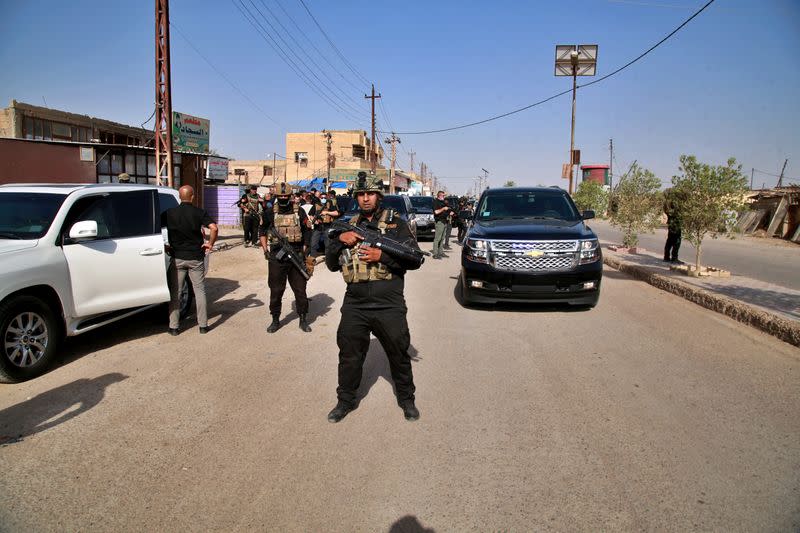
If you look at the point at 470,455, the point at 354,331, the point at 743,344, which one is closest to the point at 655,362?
the point at 743,344

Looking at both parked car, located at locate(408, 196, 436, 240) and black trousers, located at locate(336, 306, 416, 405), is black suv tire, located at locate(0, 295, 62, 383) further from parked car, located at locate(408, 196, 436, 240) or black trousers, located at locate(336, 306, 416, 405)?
parked car, located at locate(408, 196, 436, 240)

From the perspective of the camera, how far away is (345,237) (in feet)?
13.0

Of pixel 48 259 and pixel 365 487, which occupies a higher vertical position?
pixel 48 259

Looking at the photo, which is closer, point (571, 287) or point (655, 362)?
point (655, 362)

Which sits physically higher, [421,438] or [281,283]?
[281,283]

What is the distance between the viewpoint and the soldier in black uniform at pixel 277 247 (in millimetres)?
6934

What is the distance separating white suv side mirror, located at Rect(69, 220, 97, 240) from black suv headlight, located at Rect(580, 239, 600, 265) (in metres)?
6.17

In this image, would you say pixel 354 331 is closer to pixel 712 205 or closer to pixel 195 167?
pixel 712 205

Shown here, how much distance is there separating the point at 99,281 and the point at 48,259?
659 mm

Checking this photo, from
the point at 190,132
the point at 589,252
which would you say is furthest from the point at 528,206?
the point at 190,132

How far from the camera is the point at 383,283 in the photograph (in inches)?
158

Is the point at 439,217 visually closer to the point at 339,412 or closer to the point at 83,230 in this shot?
the point at 83,230

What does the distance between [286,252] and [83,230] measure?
2.29 metres

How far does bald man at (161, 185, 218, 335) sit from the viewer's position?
6457 mm
